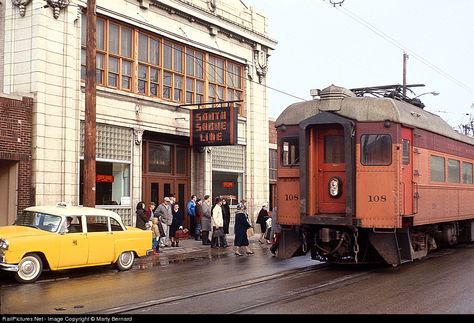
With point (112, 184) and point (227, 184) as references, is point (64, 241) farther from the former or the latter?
point (227, 184)

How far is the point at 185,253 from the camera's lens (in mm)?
18500

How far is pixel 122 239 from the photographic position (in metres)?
14.2

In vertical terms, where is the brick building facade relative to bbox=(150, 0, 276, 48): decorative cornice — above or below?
below

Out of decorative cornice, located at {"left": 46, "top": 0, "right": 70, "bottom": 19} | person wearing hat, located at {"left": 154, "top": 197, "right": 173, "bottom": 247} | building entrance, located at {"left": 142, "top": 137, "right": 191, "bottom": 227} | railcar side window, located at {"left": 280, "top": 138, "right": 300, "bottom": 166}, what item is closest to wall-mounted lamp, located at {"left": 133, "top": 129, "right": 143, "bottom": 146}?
building entrance, located at {"left": 142, "top": 137, "right": 191, "bottom": 227}

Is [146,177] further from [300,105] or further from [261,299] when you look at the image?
[261,299]

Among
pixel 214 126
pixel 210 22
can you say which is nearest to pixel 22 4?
pixel 214 126

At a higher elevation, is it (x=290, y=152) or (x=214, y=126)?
(x=214, y=126)

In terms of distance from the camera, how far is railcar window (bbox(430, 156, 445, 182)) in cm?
1462

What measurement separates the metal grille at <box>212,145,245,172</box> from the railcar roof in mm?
11374

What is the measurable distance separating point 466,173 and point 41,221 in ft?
39.0

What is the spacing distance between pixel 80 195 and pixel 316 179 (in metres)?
8.98

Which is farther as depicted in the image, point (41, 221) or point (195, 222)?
point (195, 222)

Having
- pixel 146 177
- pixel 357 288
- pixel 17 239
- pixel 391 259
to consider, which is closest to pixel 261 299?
pixel 357 288

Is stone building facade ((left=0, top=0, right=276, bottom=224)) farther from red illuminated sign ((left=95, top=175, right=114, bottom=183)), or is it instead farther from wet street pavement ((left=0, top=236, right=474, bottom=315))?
wet street pavement ((left=0, top=236, right=474, bottom=315))
